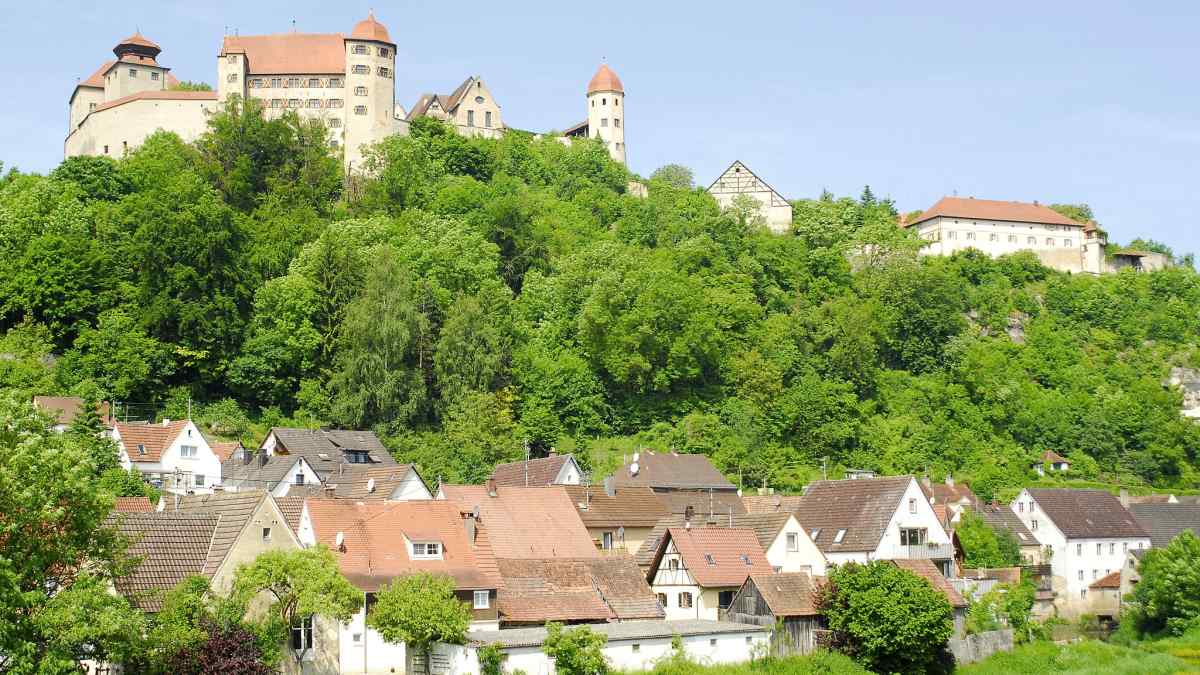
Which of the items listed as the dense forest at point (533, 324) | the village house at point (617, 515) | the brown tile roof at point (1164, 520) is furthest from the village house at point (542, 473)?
the brown tile roof at point (1164, 520)

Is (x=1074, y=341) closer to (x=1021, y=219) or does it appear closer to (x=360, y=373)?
(x=1021, y=219)

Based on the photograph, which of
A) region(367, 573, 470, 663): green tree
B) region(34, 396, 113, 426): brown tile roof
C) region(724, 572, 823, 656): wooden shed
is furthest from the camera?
region(34, 396, 113, 426): brown tile roof

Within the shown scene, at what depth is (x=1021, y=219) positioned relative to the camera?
138125mm

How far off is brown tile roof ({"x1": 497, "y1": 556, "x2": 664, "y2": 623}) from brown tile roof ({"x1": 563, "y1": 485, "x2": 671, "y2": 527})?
27.8ft

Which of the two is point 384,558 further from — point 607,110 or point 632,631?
point 607,110

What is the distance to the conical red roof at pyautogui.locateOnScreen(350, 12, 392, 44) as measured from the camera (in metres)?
122

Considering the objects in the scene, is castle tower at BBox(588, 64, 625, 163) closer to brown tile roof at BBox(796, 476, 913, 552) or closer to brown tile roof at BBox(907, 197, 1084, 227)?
brown tile roof at BBox(907, 197, 1084, 227)

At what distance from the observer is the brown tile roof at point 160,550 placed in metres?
38.5

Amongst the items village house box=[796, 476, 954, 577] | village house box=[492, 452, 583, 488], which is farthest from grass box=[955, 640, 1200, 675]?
village house box=[492, 452, 583, 488]

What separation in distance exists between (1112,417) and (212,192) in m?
63.0

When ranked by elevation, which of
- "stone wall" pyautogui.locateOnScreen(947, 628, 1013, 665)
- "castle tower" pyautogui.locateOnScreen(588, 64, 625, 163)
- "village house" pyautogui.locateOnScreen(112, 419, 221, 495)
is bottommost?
"stone wall" pyautogui.locateOnScreen(947, 628, 1013, 665)

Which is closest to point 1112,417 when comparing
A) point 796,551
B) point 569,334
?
point 569,334

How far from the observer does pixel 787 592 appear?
5116cm

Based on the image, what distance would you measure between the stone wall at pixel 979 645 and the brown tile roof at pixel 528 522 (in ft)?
43.7
